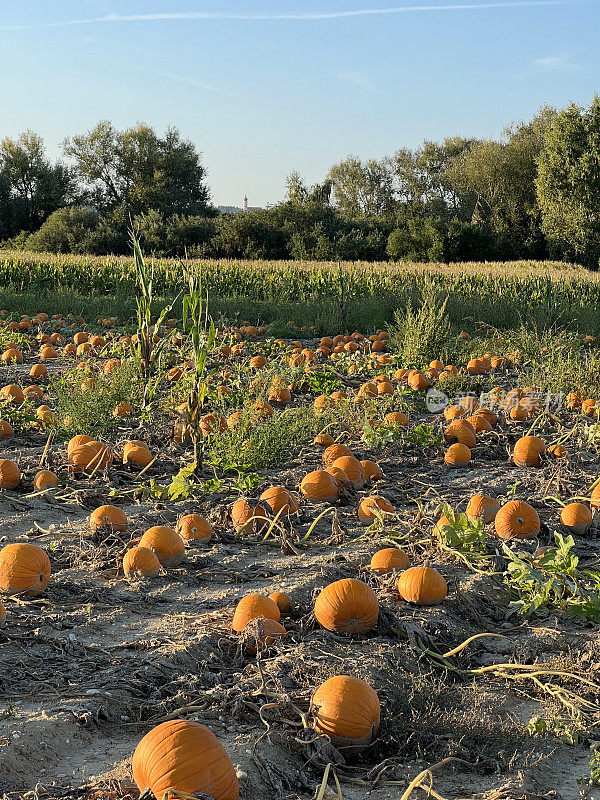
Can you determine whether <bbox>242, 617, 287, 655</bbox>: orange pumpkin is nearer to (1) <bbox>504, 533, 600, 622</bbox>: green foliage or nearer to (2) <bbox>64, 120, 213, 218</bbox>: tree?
(1) <bbox>504, 533, 600, 622</bbox>: green foliage

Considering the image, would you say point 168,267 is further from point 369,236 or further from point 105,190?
point 105,190

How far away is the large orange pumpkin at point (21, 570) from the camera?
3.29 metres

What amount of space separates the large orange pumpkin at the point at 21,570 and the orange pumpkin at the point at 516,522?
→ 2.30 metres

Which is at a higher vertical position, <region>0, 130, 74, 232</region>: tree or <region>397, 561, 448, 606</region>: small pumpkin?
<region>0, 130, 74, 232</region>: tree

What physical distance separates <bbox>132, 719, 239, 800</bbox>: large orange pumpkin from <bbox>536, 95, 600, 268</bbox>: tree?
1674 inches

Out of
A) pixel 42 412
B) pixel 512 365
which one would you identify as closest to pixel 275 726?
pixel 42 412

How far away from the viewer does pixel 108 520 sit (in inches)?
157

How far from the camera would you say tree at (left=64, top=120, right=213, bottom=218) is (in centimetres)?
4844

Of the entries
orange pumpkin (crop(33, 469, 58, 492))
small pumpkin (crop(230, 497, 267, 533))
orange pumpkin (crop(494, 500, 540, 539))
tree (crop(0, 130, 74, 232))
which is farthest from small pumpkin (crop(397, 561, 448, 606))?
tree (crop(0, 130, 74, 232))

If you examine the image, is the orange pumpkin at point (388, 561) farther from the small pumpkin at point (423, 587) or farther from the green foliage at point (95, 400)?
the green foliage at point (95, 400)

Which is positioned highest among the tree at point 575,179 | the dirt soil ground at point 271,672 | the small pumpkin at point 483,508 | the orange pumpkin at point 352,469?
the tree at point 575,179

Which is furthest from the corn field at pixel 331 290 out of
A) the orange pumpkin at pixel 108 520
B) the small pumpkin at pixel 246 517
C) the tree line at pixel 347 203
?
the tree line at pixel 347 203

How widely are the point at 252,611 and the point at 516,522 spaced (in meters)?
1.71

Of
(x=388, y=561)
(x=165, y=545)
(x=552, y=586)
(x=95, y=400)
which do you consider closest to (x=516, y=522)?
(x=552, y=586)
